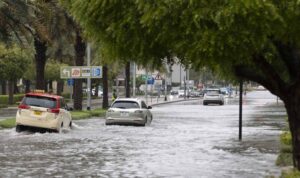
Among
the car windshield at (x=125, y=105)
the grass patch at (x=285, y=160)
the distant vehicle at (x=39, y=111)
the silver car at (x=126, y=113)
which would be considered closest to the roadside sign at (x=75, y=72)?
the silver car at (x=126, y=113)

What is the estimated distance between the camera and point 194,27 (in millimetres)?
8484

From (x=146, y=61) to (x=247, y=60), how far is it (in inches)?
63.7

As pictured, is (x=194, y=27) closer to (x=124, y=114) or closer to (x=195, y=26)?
(x=195, y=26)

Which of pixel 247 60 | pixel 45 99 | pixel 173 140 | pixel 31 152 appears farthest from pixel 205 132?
pixel 247 60

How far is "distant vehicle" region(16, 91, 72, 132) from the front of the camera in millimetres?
25906

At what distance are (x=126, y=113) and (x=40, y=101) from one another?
24.0ft

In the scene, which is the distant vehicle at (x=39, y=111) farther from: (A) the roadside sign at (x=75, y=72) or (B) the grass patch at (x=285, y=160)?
(A) the roadside sign at (x=75, y=72)

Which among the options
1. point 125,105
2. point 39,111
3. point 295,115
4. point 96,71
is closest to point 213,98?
point 96,71

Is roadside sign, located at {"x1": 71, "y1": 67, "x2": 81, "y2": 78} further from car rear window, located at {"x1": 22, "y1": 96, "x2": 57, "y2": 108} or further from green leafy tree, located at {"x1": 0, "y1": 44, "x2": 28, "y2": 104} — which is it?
green leafy tree, located at {"x1": 0, "y1": 44, "x2": 28, "y2": 104}

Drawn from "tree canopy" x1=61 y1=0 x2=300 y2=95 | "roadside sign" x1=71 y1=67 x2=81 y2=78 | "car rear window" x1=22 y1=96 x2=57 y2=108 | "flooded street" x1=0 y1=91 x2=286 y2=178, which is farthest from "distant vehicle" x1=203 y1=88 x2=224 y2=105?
"tree canopy" x1=61 y1=0 x2=300 y2=95

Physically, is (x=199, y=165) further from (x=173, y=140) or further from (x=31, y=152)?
(x=173, y=140)

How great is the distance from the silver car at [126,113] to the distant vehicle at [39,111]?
21.1ft

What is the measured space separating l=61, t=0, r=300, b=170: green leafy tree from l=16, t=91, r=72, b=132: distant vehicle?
16.1 metres

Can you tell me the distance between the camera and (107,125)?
108 ft
